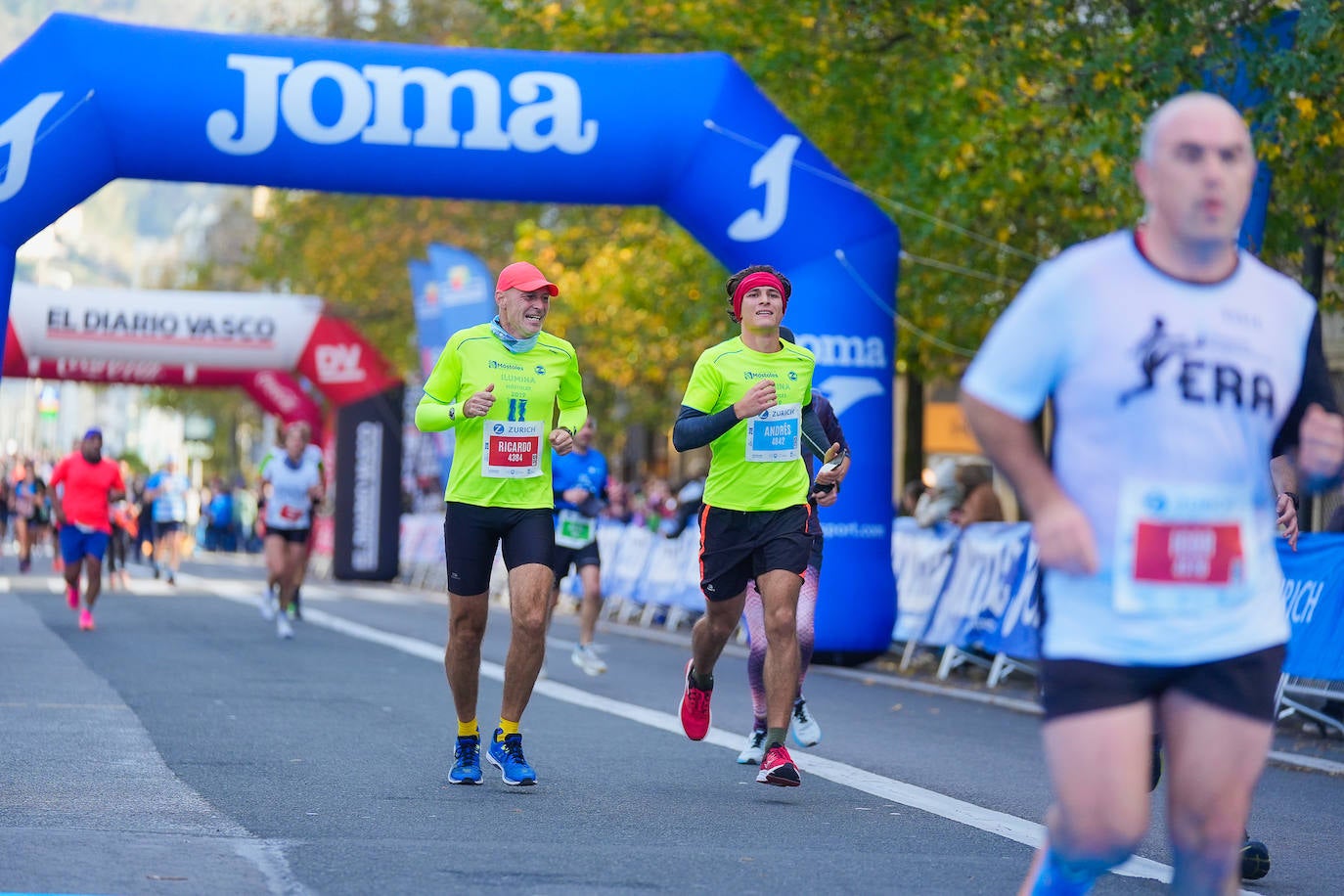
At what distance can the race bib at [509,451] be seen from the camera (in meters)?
8.10

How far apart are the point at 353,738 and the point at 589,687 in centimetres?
407

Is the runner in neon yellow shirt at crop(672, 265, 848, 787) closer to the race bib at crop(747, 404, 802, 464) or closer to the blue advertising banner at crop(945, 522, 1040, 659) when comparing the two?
the race bib at crop(747, 404, 802, 464)

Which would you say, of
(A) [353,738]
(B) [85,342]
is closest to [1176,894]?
(A) [353,738]

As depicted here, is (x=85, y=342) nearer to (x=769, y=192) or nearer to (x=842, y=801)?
(x=769, y=192)

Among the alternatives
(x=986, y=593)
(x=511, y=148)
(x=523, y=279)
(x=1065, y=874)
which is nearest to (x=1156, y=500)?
(x=1065, y=874)

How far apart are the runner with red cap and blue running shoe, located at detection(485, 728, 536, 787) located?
38.3 feet

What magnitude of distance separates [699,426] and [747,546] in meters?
0.59

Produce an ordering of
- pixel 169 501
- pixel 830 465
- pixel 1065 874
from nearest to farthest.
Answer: pixel 1065 874 < pixel 830 465 < pixel 169 501

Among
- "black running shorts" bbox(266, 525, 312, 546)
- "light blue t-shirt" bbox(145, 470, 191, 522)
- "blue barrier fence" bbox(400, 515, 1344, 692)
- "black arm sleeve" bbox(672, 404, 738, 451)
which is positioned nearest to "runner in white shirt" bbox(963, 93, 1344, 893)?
"black arm sleeve" bbox(672, 404, 738, 451)

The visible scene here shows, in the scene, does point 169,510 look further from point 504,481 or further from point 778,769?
point 778,769

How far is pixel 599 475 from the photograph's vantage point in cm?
1549

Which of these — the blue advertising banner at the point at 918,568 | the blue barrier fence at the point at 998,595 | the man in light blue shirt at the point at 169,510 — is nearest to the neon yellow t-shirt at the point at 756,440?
the blue barrier fence at the point at 998,595

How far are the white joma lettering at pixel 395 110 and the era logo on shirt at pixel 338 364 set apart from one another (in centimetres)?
1736

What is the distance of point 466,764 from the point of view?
8.30 metres
